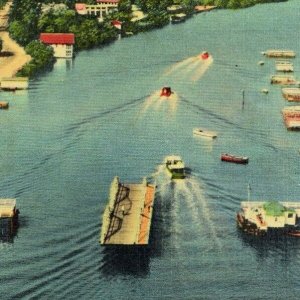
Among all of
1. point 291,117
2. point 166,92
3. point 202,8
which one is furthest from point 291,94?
point 202,8

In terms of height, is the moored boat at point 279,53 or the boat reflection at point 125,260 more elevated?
the moored boat at point 279,53

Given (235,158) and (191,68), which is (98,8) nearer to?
(191,68)

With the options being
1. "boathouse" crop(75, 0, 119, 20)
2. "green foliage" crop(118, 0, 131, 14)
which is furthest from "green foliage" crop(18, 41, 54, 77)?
"green foliage" crop(118, 0, 131, 14)

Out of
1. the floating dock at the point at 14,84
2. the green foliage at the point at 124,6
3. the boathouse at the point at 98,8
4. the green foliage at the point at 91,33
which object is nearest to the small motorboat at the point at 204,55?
the green foliage at the point at 91,33

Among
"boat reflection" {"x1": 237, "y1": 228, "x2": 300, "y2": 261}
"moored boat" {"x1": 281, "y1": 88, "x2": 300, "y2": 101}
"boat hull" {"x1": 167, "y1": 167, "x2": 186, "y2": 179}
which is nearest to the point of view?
"boat reflection" {"x1": 237, "y1": 228, "x2": 300, "y2": 261}

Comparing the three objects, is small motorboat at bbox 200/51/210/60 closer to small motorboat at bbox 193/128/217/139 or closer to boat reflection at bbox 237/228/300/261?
small motorboat at bbox 193/128/217/139

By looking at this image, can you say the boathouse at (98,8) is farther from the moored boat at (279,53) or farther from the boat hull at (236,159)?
the boat hull at (236,159)
